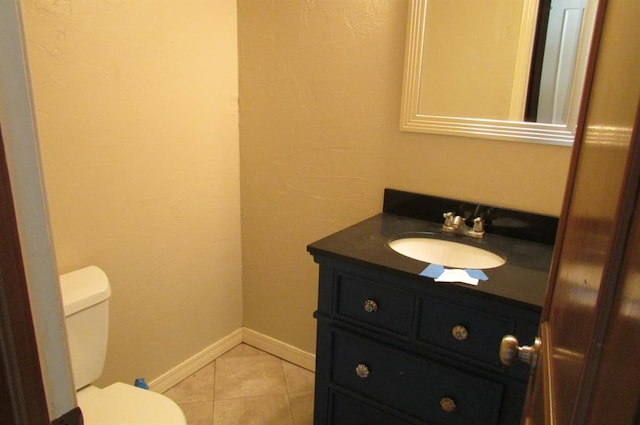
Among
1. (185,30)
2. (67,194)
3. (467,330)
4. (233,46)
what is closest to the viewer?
(467,330)

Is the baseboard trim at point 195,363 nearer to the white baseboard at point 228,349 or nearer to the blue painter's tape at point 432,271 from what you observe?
the white baseboard at point 228,349

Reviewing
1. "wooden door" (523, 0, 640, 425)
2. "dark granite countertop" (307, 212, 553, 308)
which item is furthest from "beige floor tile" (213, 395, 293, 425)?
"wooden door" (523, 0, 640, 425)

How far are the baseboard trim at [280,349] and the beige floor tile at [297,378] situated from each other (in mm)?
23

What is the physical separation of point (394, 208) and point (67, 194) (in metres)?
1.20

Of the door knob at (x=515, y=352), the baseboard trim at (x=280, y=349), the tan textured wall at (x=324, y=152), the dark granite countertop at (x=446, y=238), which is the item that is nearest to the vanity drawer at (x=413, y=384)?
the dark granite countertop at (x=446, y=238)

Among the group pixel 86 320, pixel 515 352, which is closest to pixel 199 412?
pixel 86 320

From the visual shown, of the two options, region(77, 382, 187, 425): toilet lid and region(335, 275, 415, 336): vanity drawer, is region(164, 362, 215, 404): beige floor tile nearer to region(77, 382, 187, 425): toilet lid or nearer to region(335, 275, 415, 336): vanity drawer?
region(77, 382, 187, 425): toilet lid

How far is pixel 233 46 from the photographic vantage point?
6.90ft

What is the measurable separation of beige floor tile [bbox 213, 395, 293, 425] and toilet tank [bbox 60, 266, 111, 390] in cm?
62

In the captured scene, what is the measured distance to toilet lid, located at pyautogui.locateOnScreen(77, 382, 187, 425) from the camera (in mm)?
1394

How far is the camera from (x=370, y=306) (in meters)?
1.42

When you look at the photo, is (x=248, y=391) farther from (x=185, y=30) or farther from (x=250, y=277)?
(x=185, y=30)

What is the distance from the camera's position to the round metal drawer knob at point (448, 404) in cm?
134

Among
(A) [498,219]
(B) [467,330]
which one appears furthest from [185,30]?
(B) [467,330]
